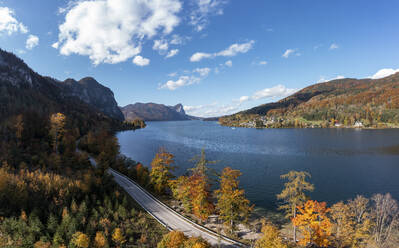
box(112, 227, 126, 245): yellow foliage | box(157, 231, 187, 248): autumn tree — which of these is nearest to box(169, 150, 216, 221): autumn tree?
box(157, 231, 187, 248): autumn tree

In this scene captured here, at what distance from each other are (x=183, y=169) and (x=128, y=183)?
23.3 metres

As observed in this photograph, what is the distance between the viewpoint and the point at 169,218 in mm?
32031

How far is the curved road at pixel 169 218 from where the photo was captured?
26.5 metres

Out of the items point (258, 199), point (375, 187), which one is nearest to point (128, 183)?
point (258, 199)

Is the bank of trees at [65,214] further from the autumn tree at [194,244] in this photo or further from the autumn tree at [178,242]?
the autumn tree at [194,244]

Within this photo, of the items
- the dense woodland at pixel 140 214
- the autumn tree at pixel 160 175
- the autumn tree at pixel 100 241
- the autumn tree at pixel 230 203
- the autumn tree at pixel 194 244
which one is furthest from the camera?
the autumn tree at pixel 160 175

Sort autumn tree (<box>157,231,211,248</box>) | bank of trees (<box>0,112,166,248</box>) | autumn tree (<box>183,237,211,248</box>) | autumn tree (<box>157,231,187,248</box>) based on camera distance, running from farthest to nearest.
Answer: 1. bank of trees (<box>0,112,166,248</box>)
2. autumn tree (<box>157,231,187,248</box>)
3. autumn tree (<box>157,231,211,248</box>)
4. autumn tree (<box>183,237,211,248</box>)

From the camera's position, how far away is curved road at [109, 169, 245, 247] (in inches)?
1043

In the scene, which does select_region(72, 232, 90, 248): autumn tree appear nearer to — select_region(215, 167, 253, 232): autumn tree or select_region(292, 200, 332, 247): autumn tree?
select_region(215, 167, 253, 232): autumn tree

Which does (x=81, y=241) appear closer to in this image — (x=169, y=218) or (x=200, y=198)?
(x=169, y=218)

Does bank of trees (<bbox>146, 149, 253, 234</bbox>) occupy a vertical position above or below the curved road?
above

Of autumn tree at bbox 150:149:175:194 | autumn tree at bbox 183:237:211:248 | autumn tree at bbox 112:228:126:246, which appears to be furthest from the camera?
autumn tree at bbox 150:149:175:194

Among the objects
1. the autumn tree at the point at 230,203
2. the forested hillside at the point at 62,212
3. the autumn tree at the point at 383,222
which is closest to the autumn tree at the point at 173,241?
the forested hillside at the point at 62,212

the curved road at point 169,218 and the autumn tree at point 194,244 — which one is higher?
the autumn tree at point 194,244
